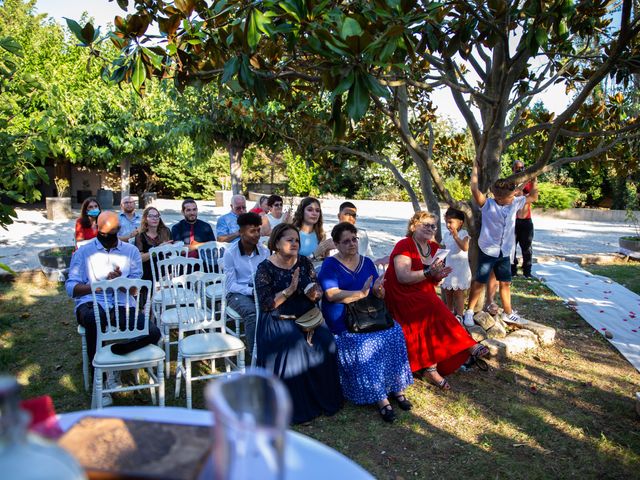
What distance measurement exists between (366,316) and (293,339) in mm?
667

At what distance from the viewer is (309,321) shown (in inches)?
167

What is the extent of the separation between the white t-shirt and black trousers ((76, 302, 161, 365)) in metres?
3.44

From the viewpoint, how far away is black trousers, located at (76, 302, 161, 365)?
13.2ft

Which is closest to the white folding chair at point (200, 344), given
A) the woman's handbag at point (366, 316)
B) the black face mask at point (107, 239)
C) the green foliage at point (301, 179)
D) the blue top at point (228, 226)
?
the black face mask at point (107, 239)

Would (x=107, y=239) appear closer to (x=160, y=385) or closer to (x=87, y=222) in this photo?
(x=160, y=385)

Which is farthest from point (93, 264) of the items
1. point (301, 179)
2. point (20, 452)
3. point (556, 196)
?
point (301, 179)

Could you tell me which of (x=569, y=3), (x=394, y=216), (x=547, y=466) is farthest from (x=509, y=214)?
(x=394, y=216)

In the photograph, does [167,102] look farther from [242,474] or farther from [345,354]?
[242,474]

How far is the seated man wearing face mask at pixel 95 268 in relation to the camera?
4348mm

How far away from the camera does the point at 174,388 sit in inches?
184

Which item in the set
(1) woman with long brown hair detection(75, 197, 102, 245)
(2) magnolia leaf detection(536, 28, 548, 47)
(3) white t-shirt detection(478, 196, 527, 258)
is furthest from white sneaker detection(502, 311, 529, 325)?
(1) woman with long brown hair detection(75, 197, 102, 245)

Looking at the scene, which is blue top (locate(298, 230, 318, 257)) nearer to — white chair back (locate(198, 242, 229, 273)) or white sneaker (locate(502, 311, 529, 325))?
white chair back (locate(198, 242, 229, 273))

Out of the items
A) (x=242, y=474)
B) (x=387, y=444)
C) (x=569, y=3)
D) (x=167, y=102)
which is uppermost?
(x=167, y=102)

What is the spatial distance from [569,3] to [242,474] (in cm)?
430
